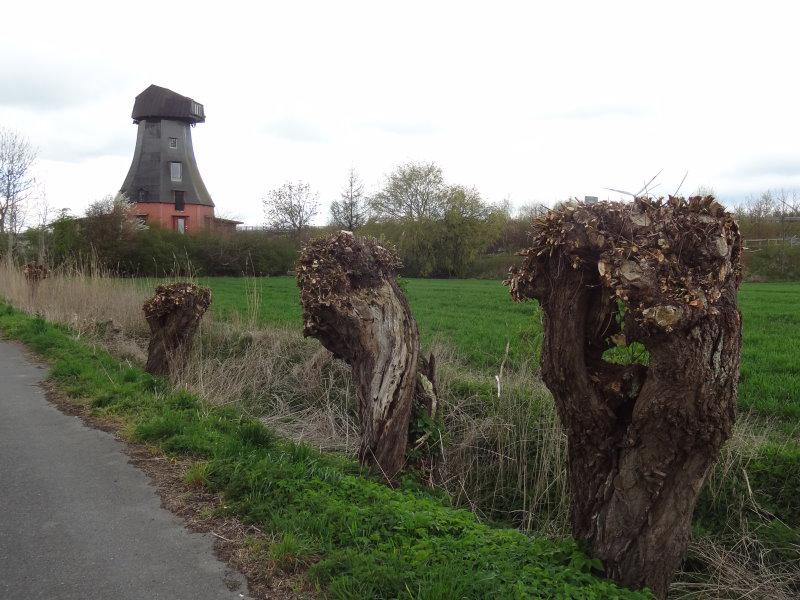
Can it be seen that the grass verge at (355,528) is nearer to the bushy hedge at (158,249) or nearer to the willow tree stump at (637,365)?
the willow tree stump at (637,365)

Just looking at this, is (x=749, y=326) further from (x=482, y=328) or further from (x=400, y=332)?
(x=400, y=332)

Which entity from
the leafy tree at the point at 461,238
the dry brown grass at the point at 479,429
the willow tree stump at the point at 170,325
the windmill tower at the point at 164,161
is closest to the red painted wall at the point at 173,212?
the windmill tower at the point at 164,161

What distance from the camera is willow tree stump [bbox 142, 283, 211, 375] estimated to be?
1024 cm

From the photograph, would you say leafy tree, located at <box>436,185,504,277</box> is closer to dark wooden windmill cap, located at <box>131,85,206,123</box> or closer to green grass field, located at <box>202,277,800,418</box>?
green grass field, located at <box>202,277,800,418</box>

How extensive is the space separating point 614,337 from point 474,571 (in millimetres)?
1610

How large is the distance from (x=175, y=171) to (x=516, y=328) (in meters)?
55.7

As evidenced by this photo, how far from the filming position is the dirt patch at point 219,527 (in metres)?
3.90

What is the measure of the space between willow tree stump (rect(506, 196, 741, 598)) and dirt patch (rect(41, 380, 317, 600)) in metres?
1.83

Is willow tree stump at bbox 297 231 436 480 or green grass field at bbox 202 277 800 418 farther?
green grass field at bbox 202 277 800 418

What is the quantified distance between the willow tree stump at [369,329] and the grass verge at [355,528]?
0.44 metres

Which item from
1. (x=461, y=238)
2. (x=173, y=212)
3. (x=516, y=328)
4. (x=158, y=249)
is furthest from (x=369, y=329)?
(x=173, y=212)

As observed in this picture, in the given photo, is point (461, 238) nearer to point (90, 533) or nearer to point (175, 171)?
point (175, 171)

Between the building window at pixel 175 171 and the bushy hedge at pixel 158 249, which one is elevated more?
the building window at pixel 175 171

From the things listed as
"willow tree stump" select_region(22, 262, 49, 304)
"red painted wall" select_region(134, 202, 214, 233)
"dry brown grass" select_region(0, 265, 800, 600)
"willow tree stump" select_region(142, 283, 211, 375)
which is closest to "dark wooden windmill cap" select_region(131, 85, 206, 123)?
"red painted wall" select_region(134, 202, 214, 233)
